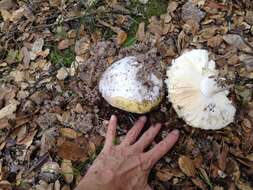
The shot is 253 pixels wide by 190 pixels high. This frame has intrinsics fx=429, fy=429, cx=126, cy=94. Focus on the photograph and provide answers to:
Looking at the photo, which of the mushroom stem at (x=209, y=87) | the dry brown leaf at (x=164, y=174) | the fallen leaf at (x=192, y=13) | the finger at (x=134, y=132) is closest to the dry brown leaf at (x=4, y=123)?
the finger at (x=134, y=132)

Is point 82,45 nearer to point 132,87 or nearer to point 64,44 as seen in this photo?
point 64,44

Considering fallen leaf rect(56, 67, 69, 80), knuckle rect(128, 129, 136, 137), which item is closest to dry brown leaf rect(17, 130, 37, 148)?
fallen leaf rect(56, 67, 69, 80)

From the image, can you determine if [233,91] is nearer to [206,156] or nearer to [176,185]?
[206,156]

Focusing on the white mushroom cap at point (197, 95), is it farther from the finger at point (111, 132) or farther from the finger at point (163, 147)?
the finger at point (111, 132)

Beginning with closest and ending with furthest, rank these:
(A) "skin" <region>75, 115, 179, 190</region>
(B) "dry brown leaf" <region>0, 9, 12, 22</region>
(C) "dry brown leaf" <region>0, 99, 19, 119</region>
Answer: (A) "skin" <region>75, 115, 179, 190</region>
(C) "dry brown leaf" <region>0, 99, 19, 119</region>
(B) "dry brown leaf" <region>0, 9, 12, 22</region>

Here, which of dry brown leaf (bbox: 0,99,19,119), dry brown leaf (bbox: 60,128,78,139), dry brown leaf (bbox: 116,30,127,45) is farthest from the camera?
dry brown leaf (bbox: 116,30,127,45)

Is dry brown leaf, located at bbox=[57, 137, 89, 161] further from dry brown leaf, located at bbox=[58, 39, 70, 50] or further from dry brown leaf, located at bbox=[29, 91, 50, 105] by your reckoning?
dry brown leaf, located at bbox=[58, 39, 70, 50]

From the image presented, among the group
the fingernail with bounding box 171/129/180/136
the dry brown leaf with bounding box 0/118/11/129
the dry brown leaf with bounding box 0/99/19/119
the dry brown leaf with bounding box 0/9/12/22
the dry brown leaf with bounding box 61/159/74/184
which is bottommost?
the dry brown leaf with bounding box 61/159/74/184
